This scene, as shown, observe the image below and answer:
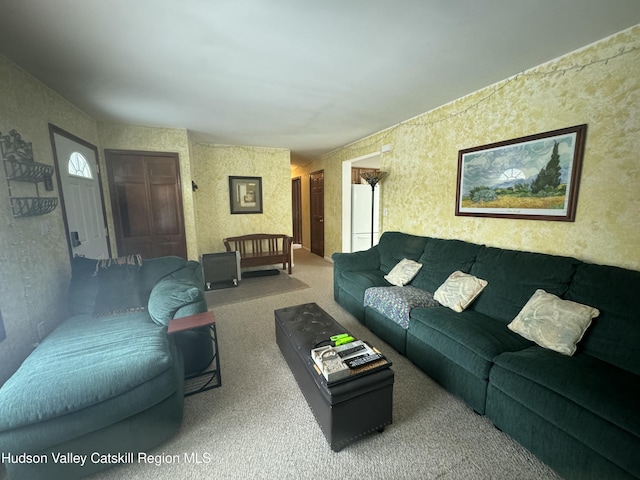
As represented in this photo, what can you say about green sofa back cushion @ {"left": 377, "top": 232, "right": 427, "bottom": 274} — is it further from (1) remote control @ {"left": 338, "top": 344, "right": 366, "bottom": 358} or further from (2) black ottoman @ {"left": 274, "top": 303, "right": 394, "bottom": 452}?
(2) black ottoman @ {"left": 274, "top": 303, "right": 394, "bottom": 452}

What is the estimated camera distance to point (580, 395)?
120cm

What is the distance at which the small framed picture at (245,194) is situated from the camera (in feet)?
16.0

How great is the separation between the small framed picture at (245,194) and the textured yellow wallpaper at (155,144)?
3.46ft

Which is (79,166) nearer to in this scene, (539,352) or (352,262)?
(352,262)

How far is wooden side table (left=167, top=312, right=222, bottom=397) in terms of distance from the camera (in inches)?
67.1

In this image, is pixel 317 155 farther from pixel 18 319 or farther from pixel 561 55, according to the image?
pixel 18 319

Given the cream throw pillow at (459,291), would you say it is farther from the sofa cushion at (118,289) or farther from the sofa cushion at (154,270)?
the sofa cushion at (118,289)

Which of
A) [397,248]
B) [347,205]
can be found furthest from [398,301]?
[347,205]

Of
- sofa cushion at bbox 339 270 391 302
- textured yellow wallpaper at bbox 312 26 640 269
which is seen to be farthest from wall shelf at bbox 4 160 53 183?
textured yellow wallpaper at bbox 312 26 640 269

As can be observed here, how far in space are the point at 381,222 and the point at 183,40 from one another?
3.38 metres

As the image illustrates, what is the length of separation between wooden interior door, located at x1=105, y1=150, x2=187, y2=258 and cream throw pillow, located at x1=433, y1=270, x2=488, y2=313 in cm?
368

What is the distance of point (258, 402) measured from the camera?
5.84 ft

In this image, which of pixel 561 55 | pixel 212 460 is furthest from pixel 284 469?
pixel 561 55

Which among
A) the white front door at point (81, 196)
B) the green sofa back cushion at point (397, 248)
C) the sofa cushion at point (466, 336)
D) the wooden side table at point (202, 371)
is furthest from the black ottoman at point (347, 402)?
the white front door at point (81, 196)
